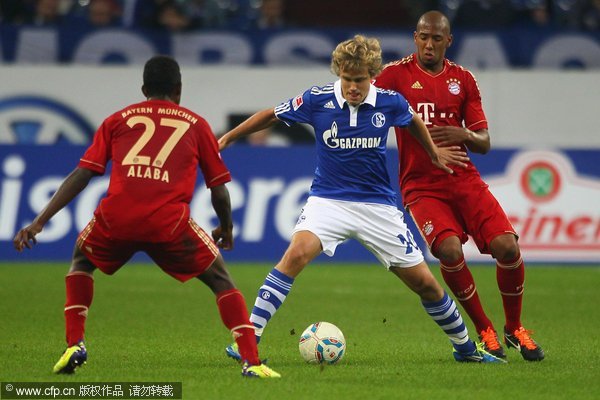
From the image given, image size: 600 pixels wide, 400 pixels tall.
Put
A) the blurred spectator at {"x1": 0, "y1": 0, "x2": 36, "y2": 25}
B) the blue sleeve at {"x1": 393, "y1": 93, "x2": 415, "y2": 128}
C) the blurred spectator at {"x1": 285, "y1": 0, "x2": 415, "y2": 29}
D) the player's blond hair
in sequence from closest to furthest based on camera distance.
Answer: the player's blond hair
the blue sleeve at {"x1": 393, "y1": 93, "x2": 415, "y2": 128}
the blurred spectator at {"x1": 0, "y1": 0, "x2": 36, "y2": 25}
the blurred spectator at {"x1": 285, "y1": 0, "x2": 415, "y2": 29}

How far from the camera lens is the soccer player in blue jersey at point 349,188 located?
7602 millimetres

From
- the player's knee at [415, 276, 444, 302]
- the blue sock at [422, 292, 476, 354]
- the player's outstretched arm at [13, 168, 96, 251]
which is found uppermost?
the player's outstretched arm at [13, 168, 96, 251]

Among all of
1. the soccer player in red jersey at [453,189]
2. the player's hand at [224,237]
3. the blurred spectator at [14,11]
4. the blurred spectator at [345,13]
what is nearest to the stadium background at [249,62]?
the blurred spectator at [14,11]

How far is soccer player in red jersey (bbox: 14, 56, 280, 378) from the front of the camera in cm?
664

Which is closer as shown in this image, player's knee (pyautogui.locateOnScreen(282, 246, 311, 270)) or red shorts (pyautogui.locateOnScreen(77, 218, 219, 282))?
red shorts (pyautogui.locateOnScreen(77, 218, 219, 282))

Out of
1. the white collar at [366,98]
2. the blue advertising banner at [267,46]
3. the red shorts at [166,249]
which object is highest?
the blue advertising banner at [267,46]

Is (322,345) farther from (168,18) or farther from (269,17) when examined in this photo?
(269,17)

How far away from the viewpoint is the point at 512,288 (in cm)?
842

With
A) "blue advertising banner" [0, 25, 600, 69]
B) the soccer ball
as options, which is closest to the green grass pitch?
the soccer ball

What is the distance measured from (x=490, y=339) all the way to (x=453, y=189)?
1.06 m

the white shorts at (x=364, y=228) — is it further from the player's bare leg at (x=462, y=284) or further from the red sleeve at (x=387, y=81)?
the red sleeve at (x=387, y=81)

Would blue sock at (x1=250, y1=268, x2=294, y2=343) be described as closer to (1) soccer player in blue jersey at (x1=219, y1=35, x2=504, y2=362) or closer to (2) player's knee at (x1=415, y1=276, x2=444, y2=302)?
(1) soccer player in blue jersey at (x1=219, y1=35, x2=504, y2=362)

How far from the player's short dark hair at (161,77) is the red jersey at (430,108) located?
217cm

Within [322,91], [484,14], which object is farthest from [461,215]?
[484,14]
